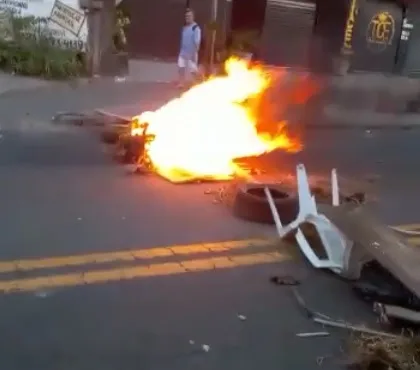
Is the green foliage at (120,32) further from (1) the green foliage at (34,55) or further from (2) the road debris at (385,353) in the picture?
(2) the road debris at (385,353)

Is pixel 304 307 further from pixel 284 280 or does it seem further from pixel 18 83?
pixel 18 83

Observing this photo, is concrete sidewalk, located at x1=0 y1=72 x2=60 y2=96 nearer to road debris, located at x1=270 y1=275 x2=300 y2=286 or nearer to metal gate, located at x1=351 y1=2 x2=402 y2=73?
road debris, located at x1=270 y1=275 x2=300 y2=286

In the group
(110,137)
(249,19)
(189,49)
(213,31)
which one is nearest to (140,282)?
(110,137)

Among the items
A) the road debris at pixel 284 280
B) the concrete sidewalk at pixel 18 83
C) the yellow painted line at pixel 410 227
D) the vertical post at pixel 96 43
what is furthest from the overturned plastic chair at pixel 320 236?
the vertical post at pixel 96 43

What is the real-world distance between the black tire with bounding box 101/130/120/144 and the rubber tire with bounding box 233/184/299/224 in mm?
3620

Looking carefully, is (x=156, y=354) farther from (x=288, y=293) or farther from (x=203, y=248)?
(x=203, y=248)

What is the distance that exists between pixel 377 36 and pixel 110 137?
19.1 meters

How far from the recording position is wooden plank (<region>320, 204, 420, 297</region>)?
546 cm

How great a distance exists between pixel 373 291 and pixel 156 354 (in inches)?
71.3

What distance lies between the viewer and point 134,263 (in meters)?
6.06

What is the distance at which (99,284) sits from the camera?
5547 mm

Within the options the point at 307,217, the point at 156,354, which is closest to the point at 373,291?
the point at 307,217

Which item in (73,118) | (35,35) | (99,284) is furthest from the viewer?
(35,35)

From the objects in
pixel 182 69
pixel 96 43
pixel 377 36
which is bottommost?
pixel 182 69
